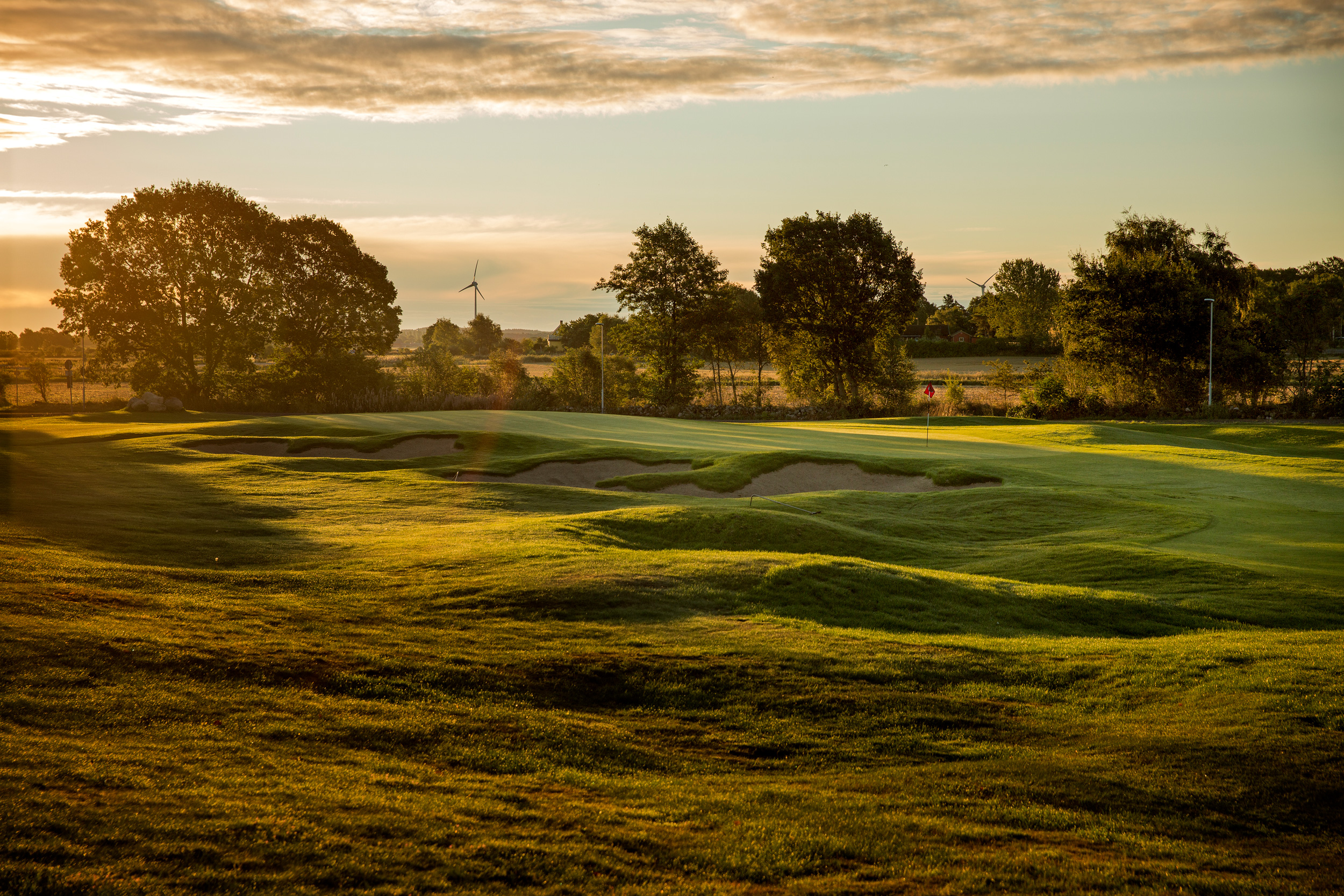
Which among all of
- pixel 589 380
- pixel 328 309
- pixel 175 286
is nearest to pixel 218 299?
pixel 175 286

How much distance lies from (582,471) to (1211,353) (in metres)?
45.5

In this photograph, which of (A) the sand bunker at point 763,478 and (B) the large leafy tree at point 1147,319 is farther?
(B) the large leafy tree at point 1147,319

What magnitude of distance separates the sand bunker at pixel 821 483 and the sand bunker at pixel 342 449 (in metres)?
10.1

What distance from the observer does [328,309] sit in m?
71.1

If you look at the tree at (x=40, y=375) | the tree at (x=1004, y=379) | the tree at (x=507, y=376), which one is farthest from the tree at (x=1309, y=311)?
the tree at (x=40, y=375)

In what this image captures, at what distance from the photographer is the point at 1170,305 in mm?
59656

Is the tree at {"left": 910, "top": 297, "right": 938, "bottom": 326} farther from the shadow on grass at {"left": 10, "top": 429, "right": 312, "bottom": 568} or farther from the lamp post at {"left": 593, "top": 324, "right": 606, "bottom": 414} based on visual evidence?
the shadow on grass at {"left": 10, "top": 429, "right": 312, "bottom": 568}

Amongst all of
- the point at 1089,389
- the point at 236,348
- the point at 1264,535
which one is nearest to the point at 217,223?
the point at 236,348

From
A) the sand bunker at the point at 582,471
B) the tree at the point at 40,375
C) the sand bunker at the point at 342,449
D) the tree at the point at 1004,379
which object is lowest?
the sand bunker at the point at 582,471

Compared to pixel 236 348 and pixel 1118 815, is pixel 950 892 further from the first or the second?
pixel 236 348

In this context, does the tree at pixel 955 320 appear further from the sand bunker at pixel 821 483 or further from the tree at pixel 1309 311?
the sand bunker at pixel 821 483

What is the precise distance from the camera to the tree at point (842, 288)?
7012 cm

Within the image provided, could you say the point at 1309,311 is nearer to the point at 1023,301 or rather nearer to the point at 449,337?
the point at 1023,301

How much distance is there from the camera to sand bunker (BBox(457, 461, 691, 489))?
26.2 metres
